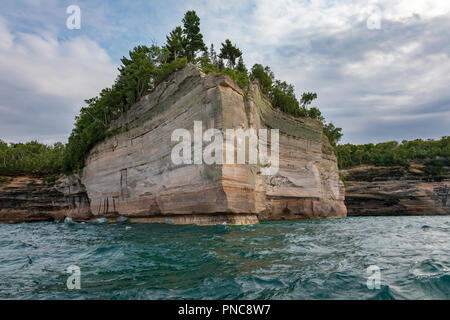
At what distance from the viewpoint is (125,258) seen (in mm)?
6992

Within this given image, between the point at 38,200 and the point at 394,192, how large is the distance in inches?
1728

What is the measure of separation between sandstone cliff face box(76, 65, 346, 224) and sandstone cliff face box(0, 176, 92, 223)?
484cm

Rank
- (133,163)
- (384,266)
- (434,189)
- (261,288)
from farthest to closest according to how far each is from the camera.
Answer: (434,189) < (133,163) < (384,266) < (261,288)

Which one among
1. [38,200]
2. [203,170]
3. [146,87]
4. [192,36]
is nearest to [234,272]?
[203,170]

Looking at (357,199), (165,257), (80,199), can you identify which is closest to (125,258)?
(165,257)

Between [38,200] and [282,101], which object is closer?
[282,101]

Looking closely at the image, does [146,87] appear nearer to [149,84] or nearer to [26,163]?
[149,84]

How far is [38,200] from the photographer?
105ft

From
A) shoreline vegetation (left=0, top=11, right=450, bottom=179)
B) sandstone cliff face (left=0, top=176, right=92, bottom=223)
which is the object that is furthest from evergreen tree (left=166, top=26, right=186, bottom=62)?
sandstone cliff face (left=0, top=176, right=92, bottom=223)

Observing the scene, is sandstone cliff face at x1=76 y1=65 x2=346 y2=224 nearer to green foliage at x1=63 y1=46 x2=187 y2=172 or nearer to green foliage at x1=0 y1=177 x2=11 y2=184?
green foliage at x1=63 y1=46 x2=187 y2=172

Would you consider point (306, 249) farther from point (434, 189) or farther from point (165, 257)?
point (434, 189)

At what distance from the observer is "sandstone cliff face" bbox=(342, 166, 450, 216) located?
39000 millimetres

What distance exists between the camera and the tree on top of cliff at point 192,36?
27.0m

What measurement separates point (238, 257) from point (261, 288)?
2.36 metres
